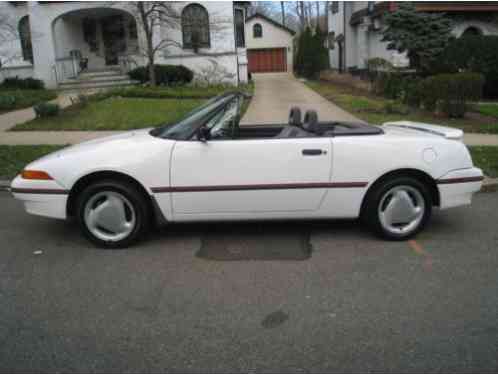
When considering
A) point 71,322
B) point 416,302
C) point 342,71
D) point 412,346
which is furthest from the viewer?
point 342,71

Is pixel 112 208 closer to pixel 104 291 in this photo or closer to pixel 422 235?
pixel 104 291

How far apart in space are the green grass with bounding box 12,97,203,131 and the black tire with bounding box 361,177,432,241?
21.5 ft

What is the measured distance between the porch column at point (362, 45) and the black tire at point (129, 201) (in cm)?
2449

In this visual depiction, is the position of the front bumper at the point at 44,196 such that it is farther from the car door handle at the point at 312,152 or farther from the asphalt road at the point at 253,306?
the car door handle at the point at 312,152

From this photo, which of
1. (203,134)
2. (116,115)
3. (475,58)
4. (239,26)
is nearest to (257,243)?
(203,134)

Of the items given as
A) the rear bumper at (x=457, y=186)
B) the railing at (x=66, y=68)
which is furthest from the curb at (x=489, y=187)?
the railing at (x=66, y=68)

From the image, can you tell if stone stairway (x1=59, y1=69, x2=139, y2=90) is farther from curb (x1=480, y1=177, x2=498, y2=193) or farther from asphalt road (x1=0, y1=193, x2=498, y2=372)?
asphalt road (x1=0, y1=193, x2=498, y2=372)

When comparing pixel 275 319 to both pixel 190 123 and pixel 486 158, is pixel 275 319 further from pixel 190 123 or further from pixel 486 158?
pixel 486 158

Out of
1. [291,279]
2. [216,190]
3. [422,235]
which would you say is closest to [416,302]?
[291,279]

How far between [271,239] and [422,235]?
1.51 m

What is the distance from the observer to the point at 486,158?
26.3ft

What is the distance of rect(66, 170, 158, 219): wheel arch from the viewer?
4570mm

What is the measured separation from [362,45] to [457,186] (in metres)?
25.4

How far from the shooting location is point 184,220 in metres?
4.68
